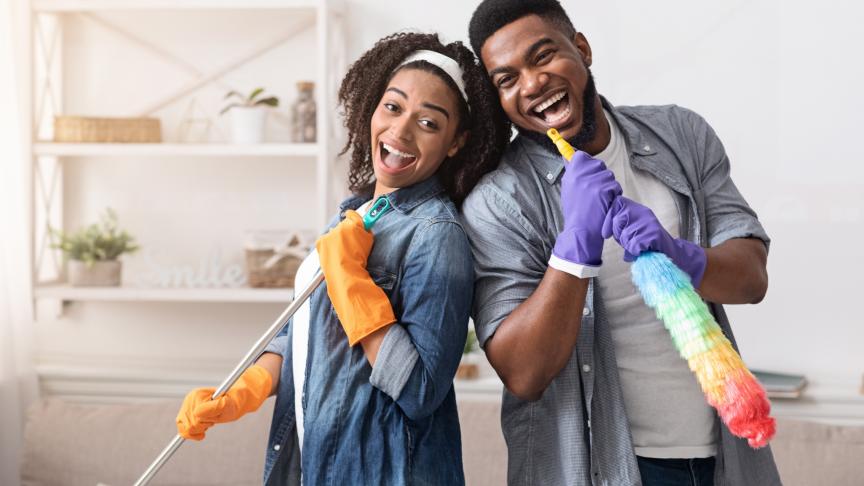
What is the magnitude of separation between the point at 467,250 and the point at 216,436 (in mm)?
1416

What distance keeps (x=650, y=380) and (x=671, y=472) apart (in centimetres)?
14

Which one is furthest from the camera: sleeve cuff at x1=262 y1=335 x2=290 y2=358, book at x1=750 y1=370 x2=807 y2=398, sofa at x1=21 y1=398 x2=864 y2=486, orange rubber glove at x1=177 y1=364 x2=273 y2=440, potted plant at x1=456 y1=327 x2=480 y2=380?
potted plant at x1=456 y1=327 x2=480 y2=380

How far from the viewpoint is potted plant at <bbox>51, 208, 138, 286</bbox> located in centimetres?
284

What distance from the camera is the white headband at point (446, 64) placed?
1.45 meters

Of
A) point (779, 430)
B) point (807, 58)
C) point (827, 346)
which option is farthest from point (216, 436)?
point (807, 58)

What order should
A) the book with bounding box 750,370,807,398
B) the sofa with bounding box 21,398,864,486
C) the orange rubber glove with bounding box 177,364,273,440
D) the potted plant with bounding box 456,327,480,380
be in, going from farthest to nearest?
the potted plant with bounding box 456,327,480,380 < the book with bounding box 750,370,807,398 < the sofa with bounding box 21,398,864,486 < the orange rubber glove with bounding box 177,364,273,440

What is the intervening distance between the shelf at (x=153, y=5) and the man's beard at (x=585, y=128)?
1.46 m

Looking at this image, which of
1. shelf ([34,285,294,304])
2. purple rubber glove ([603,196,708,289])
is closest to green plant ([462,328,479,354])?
shelf ([34,285,294,304])

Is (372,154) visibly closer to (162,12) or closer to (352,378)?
(352,378)

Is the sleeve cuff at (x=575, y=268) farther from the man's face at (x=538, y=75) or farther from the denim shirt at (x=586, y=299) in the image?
the man's face at (x=538, y=75)

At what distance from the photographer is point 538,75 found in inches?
55.1

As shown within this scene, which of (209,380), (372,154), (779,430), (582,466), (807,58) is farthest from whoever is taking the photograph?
(209,380)

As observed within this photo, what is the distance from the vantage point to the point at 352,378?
4.53 feet

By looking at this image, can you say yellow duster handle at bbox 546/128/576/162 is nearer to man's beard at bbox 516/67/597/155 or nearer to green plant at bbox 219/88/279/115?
man's beard at bbox 516/67/597/155
